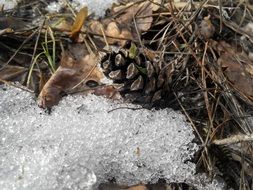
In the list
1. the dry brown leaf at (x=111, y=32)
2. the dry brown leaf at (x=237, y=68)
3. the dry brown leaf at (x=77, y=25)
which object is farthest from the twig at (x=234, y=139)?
the dry brown leaf at (x=77, y=25)

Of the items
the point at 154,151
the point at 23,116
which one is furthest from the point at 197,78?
the point at 23,116

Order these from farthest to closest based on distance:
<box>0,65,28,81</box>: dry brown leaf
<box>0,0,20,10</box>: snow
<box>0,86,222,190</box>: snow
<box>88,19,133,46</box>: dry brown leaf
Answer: <box>0,0,20,10</box>: snow → <box>88,19,133,46</box>: dry brown leaf → <box>0,65,28,81</box>: dry brown leaf → <box>0,86,222,190</box>: snow

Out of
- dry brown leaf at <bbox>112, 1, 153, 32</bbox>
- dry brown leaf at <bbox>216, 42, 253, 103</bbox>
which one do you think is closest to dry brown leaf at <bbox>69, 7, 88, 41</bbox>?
dry brown leaf at <bbox>112, 1, 153, 32</bbox>

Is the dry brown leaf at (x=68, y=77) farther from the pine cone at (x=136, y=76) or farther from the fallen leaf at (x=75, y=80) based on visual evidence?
the pine cone at (x=136, y=76)

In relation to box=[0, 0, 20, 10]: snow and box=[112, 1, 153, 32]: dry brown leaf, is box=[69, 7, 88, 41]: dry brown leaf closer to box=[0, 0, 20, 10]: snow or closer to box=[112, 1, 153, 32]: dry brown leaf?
box=[112, 1, 153, 32]: dry brown leaf

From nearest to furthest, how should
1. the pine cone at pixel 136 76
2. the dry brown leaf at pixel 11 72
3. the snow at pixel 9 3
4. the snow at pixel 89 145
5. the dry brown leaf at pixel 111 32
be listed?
1. the snow at pixel 89 145
2. the pine cone at pixel 136 76
3. the dry brown leaf at pixel 11 72
4. the dry brown leaf at pixel 111 32
5. the snow at pixel 9 3

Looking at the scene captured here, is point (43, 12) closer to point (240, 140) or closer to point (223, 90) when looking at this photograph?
point (223, 90)

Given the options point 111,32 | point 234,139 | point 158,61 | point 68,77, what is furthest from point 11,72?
point 234,139
